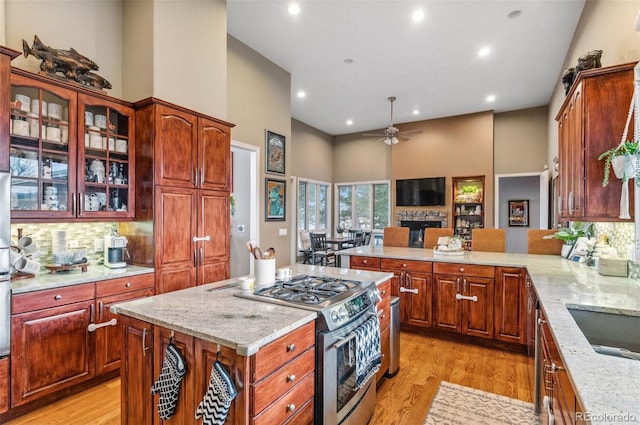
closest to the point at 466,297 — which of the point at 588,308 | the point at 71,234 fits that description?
the point at 588,308

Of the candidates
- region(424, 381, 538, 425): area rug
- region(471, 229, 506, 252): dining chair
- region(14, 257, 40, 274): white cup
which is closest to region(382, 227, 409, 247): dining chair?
region(471, 229, 506, 252): dining chair

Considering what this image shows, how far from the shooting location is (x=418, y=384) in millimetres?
2730

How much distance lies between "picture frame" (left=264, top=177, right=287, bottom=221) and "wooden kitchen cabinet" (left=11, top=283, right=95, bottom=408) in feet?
8.89

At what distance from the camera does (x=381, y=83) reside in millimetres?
5859

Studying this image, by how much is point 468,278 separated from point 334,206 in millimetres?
6224

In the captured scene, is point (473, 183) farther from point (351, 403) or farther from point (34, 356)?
point (34, 356)

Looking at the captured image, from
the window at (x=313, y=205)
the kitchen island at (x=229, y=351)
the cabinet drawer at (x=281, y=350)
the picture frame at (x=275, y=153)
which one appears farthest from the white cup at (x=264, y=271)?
the window at (x=313, y=205)

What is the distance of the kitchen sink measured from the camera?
5.41 ft

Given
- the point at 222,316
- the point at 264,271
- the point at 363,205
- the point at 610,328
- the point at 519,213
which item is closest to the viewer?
the point at 222,316

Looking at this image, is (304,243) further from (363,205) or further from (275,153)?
(275,153)

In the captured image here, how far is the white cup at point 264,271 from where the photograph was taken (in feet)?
6.87

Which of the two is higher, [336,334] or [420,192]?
[420,192]

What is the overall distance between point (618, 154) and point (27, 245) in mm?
4120

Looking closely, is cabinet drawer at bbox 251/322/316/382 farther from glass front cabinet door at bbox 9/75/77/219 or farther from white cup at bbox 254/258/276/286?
glass front cabinet door at bbox 9/75/77/219
